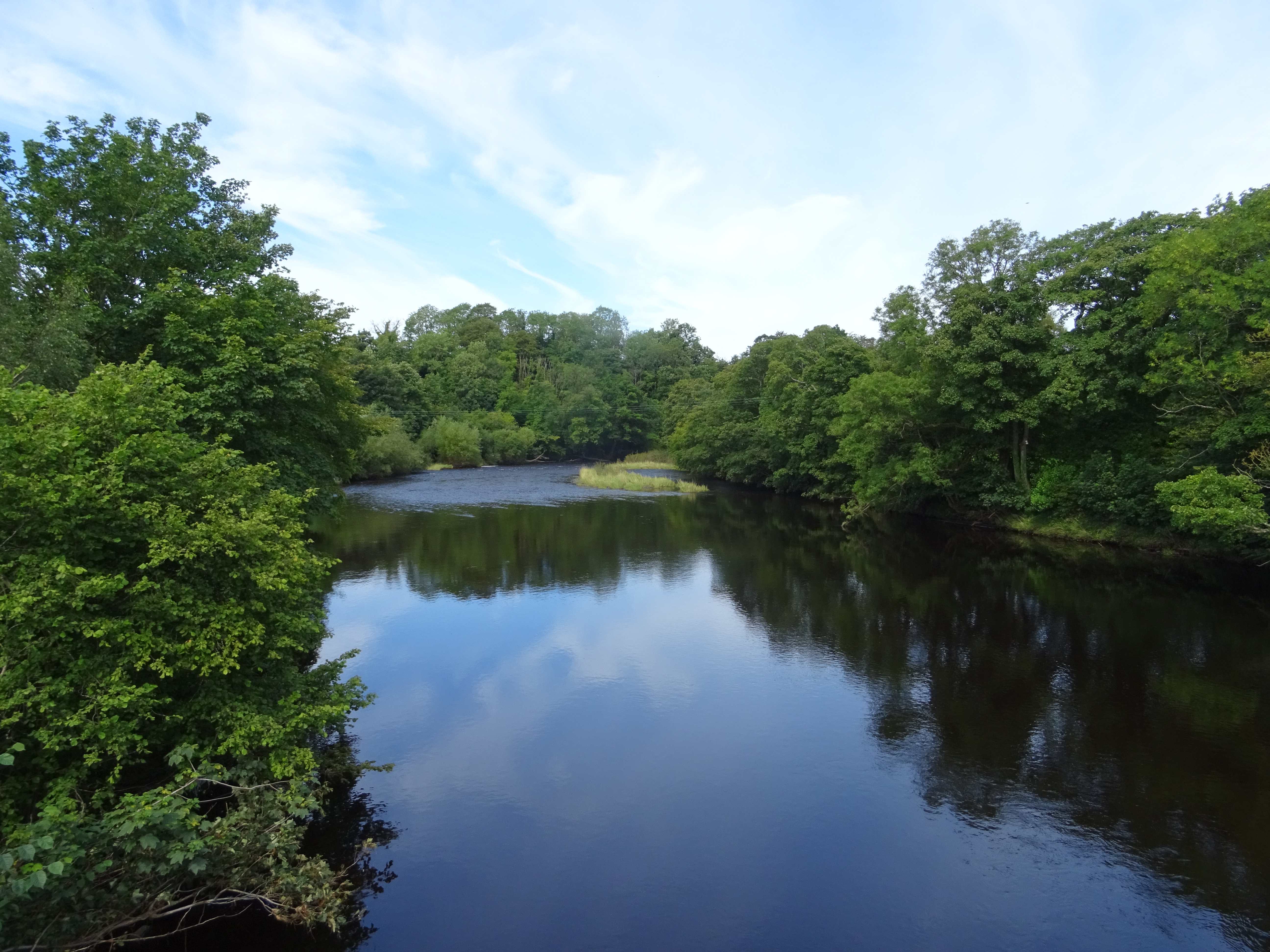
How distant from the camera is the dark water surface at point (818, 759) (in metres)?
8.60

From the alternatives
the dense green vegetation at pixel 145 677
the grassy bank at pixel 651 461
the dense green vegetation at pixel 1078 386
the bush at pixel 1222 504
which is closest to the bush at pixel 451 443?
the grassy bank at pixel 651 461

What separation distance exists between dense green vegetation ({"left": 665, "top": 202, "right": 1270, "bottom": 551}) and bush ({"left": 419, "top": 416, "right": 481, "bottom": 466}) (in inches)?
1453

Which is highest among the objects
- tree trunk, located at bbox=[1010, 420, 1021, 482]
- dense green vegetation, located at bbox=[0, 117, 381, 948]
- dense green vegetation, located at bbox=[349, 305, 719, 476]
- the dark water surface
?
dense green vegetation, located at bbox=[349, 305, 719, 476]

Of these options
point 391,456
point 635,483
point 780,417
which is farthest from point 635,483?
point 391,456

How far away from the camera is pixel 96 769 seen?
7852 millimetres

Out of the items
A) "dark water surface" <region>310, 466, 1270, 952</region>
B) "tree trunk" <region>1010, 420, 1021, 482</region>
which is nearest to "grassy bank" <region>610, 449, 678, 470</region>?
"tree trunk" <region>1010, 420, 1021, 482</region>

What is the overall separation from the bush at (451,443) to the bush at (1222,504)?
60.1 metres

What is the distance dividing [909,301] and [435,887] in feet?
126

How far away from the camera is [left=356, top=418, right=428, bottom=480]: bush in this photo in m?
56.5

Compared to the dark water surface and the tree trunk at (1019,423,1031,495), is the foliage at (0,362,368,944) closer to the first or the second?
the dark water surface

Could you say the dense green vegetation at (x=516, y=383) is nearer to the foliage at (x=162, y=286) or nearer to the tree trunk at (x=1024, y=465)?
the foliage at (x=162, y=286)

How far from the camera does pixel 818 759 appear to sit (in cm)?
1238

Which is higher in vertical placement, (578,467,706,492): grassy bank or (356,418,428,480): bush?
(356,418,428,480): bush

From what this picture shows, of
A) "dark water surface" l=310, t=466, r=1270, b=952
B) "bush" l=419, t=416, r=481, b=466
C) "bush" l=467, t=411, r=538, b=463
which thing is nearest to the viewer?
"dark water surface" l=310, t=466, r=1270, b=952
